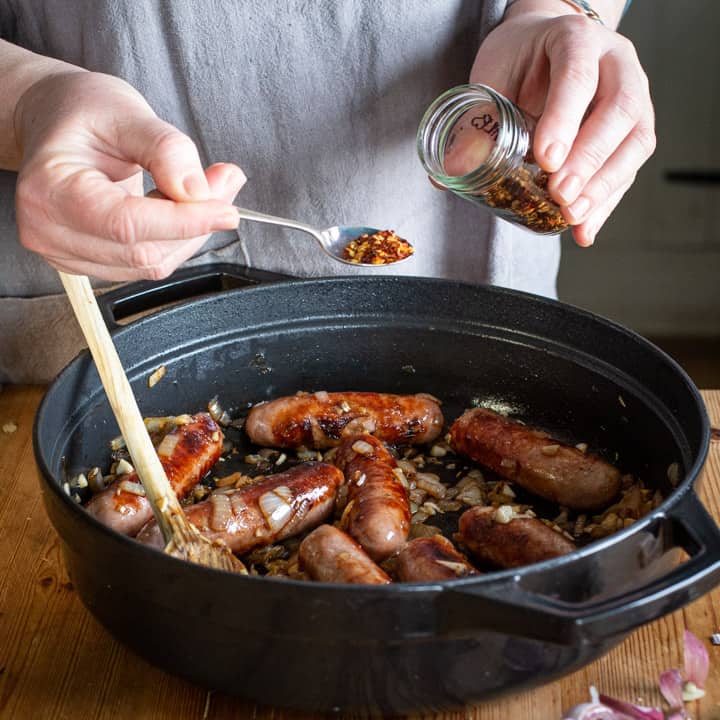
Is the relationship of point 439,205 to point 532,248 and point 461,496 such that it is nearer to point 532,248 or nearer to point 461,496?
point 532,248

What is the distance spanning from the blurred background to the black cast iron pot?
2.02m

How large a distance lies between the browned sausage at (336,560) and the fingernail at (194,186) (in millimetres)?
501

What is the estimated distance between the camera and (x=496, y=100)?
146cm

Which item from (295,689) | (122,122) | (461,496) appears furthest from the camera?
(461,496)

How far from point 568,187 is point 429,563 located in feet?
1.99

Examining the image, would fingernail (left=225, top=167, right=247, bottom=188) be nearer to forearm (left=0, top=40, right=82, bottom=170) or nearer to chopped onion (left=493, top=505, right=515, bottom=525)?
forearm (left=0, top=40, right=82, bottom=170)

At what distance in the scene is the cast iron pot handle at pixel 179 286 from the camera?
175cm

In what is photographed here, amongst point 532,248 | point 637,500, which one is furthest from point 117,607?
point 532,248

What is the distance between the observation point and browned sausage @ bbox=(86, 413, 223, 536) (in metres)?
1.46

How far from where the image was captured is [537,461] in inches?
61.4

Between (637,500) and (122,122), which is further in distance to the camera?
(637,500)

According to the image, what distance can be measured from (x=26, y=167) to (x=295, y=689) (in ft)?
2.40

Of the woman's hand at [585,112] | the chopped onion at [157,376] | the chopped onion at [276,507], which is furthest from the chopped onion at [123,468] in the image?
the woman's hand at [585,112]

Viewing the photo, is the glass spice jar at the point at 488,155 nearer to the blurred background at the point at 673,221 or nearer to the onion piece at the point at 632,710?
the onion piece at the point at 632,710
